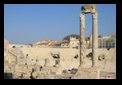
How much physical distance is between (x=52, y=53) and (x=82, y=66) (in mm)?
22382

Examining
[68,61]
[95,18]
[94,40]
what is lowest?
[68,61]

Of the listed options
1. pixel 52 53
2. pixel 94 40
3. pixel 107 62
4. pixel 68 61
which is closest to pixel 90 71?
pixel 94 40

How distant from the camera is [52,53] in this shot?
38438 mm

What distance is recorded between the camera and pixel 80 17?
53.6ft

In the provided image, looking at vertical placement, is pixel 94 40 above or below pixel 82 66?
above

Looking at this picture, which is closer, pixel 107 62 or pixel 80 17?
pixel 80 17

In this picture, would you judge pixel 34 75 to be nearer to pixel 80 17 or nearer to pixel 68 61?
pixel 80 17

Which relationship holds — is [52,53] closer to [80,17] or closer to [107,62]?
[107,62]
